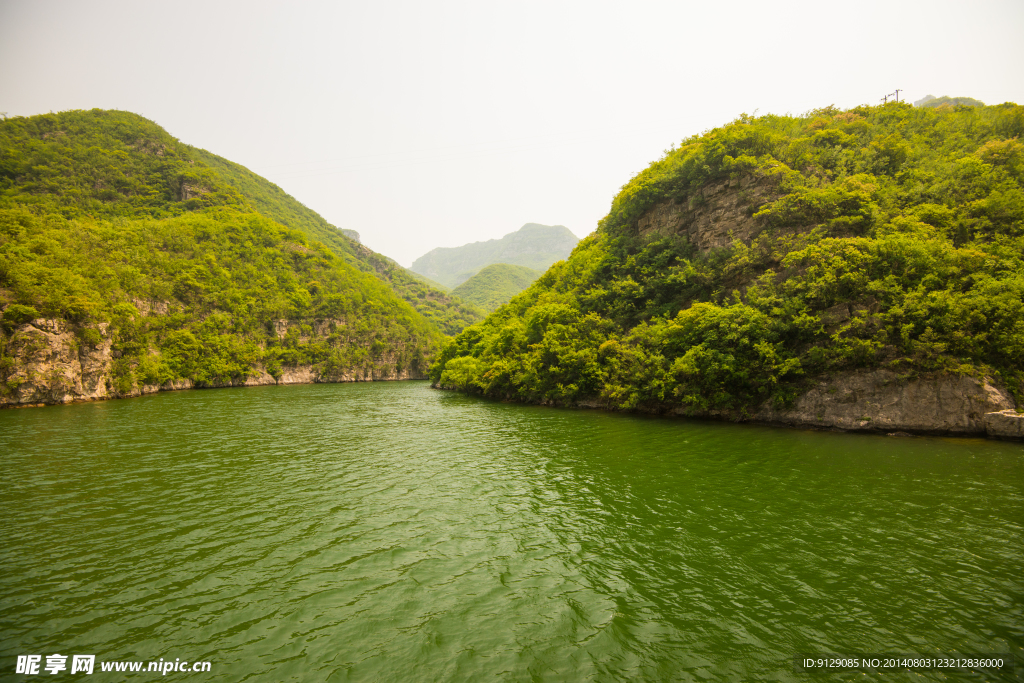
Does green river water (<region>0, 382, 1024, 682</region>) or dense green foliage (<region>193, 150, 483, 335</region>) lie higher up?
dense green foliage (<region>193, 150, 483, 335</region>)

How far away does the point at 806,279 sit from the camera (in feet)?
112

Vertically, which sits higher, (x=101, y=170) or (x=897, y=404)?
(x=101, y=170)

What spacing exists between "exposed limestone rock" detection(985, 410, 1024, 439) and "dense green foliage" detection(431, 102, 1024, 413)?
2.22 m

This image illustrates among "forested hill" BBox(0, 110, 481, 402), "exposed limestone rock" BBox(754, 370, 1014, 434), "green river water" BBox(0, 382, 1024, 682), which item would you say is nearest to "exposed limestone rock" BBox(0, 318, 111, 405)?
"forested hill" BBox(0, 110, 481, 402)

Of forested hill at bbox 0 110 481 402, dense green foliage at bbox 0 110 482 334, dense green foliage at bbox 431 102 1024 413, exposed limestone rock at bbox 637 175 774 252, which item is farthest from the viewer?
dense green foliage at bbox 0 110 482 334

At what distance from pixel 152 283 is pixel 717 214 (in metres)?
101

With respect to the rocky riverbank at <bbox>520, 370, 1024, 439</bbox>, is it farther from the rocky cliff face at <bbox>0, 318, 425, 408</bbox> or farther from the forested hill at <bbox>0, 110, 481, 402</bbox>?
the forested hill at <bbox>0, 110, 481, 402</bbox>

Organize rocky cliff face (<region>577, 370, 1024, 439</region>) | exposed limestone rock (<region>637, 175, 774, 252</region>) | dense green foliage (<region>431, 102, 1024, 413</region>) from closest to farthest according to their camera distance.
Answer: rocky cliff face (<region>577, 370, 1024, 439</region>)
dense green foliage (<region>431, 102, 1024, 413</region>)
exposed limestone rock (<region>637, 175, 774, 252</region>)

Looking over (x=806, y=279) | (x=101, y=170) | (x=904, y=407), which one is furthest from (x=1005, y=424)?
(x=101, y=170)

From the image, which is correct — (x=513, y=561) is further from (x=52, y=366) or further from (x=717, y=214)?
(x=52, y=366)

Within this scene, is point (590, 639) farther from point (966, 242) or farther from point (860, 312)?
point (966, 242)

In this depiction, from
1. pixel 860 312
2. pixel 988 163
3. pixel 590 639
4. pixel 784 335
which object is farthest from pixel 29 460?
pixel 988 163

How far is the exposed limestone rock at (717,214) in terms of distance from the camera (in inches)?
1791

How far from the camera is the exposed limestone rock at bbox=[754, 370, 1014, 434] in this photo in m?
25.6
